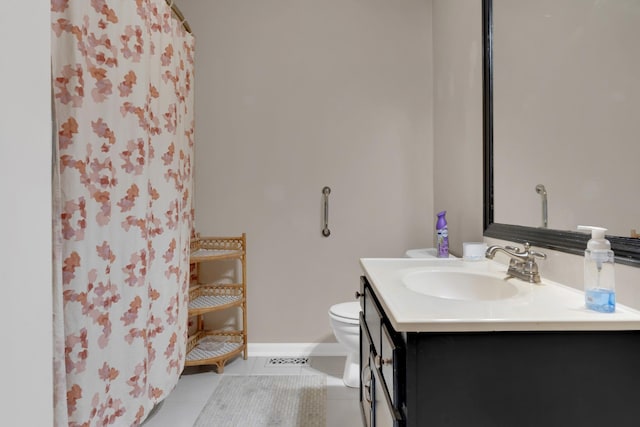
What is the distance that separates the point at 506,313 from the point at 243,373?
1.79 m

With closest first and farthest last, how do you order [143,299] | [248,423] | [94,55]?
1. [94,55]
2. [143,299]
3. [248,423]

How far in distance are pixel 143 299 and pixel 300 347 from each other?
120cm

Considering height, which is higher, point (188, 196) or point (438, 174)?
point (438, 174)

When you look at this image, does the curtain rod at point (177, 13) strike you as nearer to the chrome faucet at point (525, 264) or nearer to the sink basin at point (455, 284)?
the sink basin at point (455, 284)

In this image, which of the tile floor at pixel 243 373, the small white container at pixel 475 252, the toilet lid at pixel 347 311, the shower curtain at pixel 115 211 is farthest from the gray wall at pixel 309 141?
the small white container at pixel 475 252

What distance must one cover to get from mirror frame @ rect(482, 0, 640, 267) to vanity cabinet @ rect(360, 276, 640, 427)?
1.22ft

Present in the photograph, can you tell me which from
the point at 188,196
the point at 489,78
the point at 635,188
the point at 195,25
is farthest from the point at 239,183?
the point at 635,188

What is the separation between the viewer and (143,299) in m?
1.50

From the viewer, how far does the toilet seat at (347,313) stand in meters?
1.80

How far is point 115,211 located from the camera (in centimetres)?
137

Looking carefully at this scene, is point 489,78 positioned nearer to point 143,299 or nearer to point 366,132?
point 366,132

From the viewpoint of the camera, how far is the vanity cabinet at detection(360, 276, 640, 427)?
68 centimetres

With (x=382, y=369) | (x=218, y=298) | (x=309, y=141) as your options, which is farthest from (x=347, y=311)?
(x=309, y=141)

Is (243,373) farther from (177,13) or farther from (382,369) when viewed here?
(177,13)
